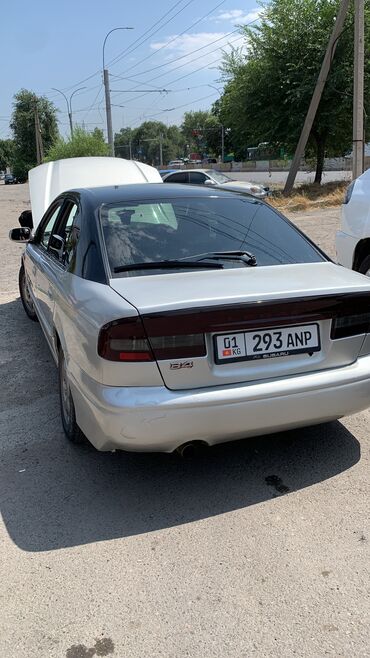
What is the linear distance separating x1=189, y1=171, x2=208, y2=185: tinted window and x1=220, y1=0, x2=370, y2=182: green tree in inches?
191

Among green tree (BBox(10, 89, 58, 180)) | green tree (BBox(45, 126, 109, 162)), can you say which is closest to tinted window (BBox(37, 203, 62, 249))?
green tree (BBox(45, 126, 109, 162))

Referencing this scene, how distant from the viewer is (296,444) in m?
3.68

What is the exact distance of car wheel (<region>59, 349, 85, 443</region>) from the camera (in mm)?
3625

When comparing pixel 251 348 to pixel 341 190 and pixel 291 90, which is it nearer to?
pixel 341 190

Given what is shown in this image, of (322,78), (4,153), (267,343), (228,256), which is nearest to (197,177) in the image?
(322,78)

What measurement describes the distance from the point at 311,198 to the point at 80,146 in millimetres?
20927

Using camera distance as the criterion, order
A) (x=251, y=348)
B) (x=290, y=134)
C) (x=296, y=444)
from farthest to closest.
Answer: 1. (x=290, y=134)
2. (x=296, y=444)
3. (x=251, y=348)

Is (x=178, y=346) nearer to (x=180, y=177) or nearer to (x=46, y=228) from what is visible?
(x=46, y=228)

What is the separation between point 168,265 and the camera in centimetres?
335

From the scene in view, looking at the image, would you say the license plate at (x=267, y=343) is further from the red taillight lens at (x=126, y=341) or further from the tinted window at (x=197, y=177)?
the tinted window at (x=197, y=177)

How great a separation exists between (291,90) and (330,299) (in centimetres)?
2025

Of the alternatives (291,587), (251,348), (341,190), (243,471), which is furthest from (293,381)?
(341,190)

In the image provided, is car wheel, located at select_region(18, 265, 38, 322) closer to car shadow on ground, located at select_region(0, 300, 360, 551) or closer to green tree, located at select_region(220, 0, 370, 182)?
car shadow on ground, located at select_region(0, 300, 360, 551)

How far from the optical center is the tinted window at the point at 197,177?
19234mm
